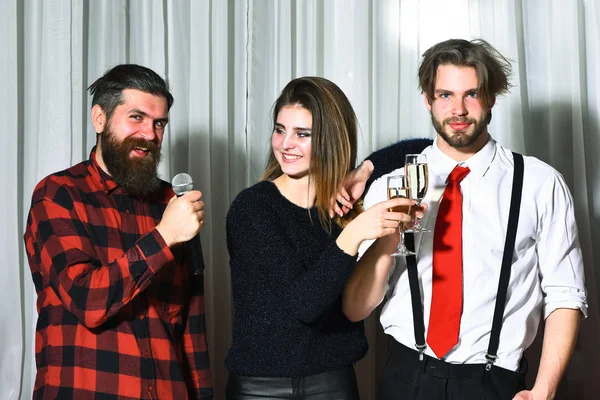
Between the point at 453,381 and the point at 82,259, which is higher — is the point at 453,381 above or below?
below

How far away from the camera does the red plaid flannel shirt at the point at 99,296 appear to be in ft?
5.70

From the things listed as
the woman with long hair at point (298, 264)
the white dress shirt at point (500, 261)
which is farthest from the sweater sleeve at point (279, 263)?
the white dress shirt at point (500, 261)

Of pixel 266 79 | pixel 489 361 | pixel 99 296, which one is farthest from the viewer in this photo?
pixel 266 79

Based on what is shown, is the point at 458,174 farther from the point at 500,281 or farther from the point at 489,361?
the point at 489,361

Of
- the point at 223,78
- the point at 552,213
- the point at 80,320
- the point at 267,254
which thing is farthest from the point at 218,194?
the point at 552,213

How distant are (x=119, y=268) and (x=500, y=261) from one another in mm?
913

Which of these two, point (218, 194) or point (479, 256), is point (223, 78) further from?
point (479, 256)

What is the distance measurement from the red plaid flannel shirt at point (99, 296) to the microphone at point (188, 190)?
0.10m

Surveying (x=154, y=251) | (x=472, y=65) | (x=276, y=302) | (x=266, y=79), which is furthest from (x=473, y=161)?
(x=266, y=79)

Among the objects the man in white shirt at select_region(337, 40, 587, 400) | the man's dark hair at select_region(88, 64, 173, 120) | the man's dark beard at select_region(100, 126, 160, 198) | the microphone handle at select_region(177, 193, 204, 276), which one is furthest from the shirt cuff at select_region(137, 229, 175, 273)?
the man in white shirt at select_region(337, 40, 587, 400)

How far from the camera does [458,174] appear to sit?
6.32 feet

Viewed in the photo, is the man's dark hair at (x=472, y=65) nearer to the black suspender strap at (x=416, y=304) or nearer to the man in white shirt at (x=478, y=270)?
the man in white shirt at (x=478, y=270)

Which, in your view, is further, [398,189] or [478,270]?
[478,270]

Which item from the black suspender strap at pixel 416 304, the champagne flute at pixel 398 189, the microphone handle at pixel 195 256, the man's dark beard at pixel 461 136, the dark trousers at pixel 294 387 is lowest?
the dark trousers at pixel 294 387
